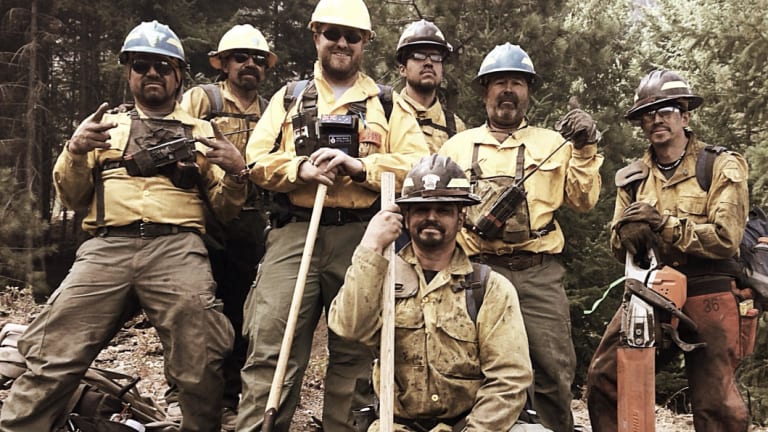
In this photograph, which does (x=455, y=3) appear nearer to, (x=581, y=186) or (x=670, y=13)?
(x=581, y=186)

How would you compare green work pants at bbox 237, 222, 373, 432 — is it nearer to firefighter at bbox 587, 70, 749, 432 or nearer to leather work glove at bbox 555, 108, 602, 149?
leather work glove at bbox 555, 108, 602, 149

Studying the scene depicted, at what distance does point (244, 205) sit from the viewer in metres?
6.46

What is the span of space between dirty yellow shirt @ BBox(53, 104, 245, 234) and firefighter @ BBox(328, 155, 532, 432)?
65.7 inches

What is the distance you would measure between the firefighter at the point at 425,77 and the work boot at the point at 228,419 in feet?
9.07

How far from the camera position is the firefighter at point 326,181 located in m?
4.98

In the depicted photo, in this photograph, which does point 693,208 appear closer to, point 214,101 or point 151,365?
point 214,101

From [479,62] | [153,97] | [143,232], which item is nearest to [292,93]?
[153,97]

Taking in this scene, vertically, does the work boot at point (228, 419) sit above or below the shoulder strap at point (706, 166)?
below

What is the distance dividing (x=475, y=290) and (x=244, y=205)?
2743 millimetres


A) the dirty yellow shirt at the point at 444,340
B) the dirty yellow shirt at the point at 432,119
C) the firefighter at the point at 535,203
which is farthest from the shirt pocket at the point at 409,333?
the dirty yellow shirt at the point at 432,119

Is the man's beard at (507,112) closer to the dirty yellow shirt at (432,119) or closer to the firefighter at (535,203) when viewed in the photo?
the firefighter at (535,203)

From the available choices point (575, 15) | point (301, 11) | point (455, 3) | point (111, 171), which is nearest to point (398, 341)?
point (111, 171)

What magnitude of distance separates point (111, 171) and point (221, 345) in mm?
1408

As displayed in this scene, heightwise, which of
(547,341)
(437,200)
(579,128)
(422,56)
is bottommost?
(547,341)
